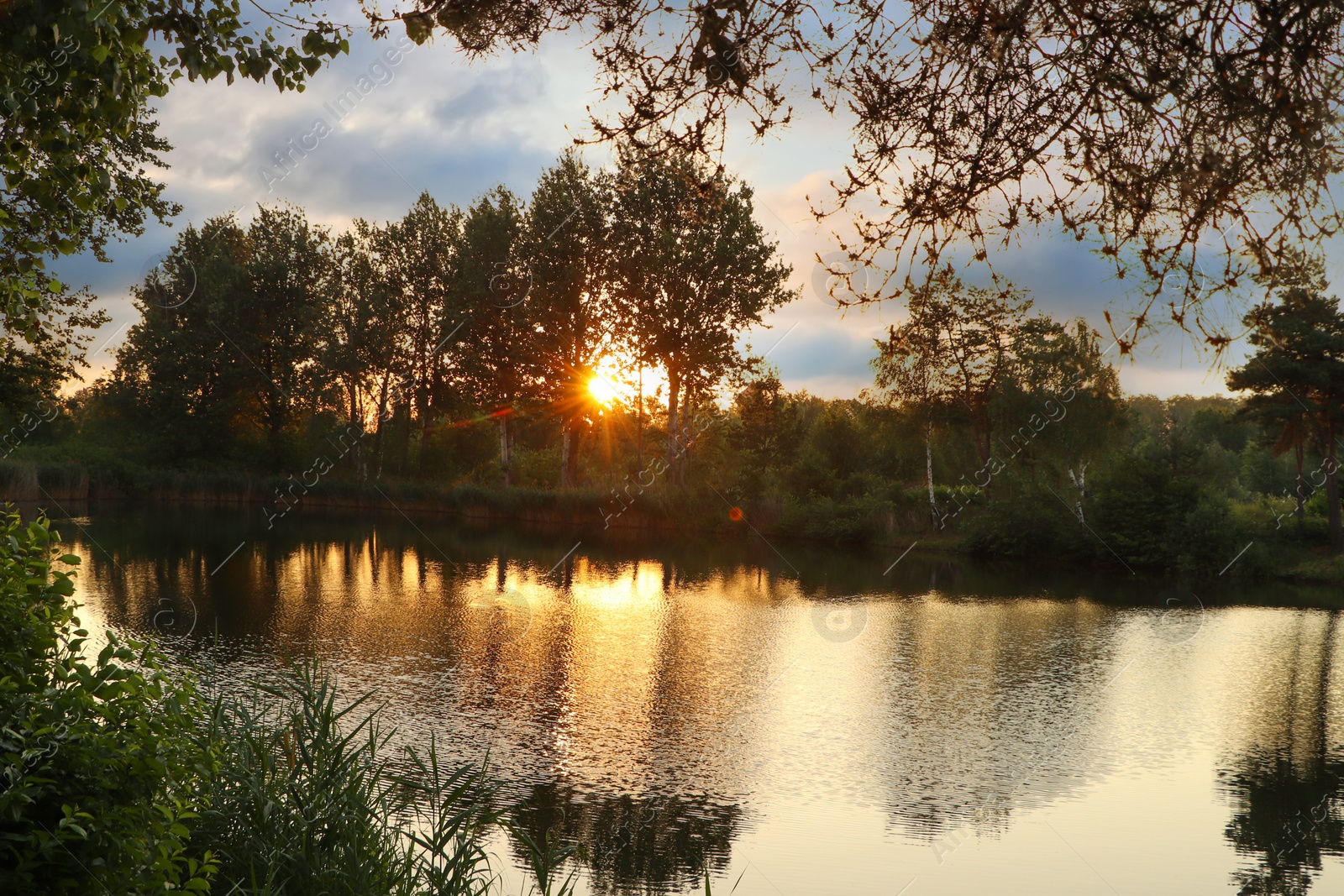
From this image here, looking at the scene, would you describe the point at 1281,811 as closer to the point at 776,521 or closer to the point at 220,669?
the point at 220,669

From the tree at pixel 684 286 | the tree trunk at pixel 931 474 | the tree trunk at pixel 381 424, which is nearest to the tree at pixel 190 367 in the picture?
the tree trunk at pixel 381 424

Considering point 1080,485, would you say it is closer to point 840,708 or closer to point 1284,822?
point 840,708

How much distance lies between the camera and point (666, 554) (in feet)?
85.8

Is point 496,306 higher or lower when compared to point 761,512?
higher

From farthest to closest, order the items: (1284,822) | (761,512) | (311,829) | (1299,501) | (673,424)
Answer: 1. (673,424)
2. (761,512)
3. (1299,501)
4. (1284,822)
5. (311,829)

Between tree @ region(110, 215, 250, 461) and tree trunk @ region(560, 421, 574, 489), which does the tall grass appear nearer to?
Answer: tree trunk @ region(560, 421, 574, 489)

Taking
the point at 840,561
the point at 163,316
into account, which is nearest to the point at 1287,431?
the point at 840,561

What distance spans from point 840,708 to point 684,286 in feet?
77.5

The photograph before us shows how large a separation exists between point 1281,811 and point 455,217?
36064 millimetres

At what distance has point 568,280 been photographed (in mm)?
33969

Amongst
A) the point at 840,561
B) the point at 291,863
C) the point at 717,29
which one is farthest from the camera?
the point at 840,561

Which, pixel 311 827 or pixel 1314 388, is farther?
pixel 1314 388

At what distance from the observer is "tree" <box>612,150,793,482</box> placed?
3120 cm

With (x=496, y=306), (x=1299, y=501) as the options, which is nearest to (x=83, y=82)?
(x=1299, y=501)
